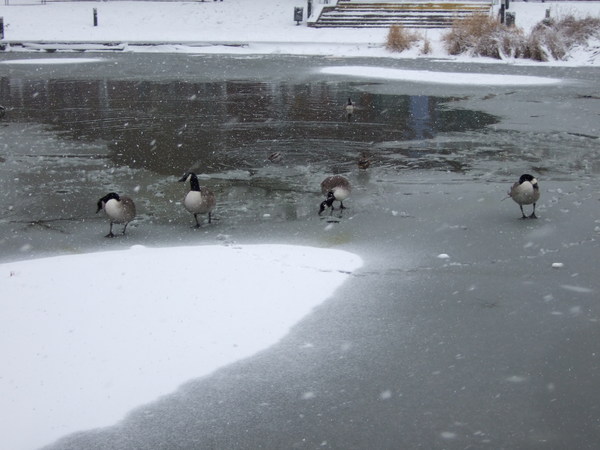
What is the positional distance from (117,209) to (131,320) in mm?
2567

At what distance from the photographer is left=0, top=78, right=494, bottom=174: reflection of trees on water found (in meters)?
13.8

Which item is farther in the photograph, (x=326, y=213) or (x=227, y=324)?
(x=326, y=213)

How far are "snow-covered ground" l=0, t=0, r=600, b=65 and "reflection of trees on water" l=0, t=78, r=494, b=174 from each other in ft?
41.9

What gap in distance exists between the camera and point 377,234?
9023mm

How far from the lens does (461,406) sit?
5.24 metres

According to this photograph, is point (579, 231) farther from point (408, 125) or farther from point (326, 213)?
point (408, 125)

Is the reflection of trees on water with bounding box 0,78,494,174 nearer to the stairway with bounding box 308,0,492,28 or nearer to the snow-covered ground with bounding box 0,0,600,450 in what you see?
the snow-covered ground with bounding box 0,0,600,450

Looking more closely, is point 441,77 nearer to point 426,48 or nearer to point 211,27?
point 426,48

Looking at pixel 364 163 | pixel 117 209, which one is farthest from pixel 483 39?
pixel 117 209

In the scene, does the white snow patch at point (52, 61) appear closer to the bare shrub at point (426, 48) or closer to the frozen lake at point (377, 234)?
the frozen lake at point (377, 234)

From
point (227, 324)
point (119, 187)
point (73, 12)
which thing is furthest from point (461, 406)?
point (73, 12)

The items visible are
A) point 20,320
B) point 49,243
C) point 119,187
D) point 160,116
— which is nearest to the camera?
point 20,320

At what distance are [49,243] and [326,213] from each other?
10.6 feet

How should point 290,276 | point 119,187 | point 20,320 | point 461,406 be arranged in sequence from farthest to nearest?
point 119,187 < point 290,276 < point 20,320 < point 461,406
